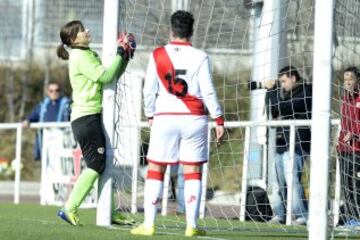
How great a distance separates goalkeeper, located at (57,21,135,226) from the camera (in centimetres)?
1097

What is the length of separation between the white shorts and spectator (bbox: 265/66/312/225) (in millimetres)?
3253

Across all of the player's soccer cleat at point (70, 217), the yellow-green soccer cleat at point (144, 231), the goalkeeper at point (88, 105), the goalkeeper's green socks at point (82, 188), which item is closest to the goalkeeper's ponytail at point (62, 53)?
the goalkeeper at point (88, 105)

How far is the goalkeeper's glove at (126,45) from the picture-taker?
10953 millimetres

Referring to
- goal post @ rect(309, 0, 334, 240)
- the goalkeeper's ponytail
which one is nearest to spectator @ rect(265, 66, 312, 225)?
the goalkeeper's ponytail

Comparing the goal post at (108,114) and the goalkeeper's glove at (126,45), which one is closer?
the goalkeeper's glove at (126,45)

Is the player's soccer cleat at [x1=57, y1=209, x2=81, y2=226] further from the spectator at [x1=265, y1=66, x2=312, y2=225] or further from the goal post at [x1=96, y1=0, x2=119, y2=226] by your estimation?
the spectator at [x1=265, y1=66, x2=312, y2=225]

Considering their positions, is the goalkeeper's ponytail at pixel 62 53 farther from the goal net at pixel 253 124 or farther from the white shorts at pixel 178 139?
the white shorts at pixel 178 139

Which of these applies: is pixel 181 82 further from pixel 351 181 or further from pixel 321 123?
pixel 351 181

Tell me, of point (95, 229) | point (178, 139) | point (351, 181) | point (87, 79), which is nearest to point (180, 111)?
point (178, 139)

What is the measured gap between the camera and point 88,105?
11.1 m

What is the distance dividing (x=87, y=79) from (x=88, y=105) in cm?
24

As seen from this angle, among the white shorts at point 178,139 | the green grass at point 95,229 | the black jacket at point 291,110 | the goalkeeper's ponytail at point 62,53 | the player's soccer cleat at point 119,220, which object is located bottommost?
the green grass at point 95,229

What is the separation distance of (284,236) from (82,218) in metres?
2.81

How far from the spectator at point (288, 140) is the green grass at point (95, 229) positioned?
66 cm
